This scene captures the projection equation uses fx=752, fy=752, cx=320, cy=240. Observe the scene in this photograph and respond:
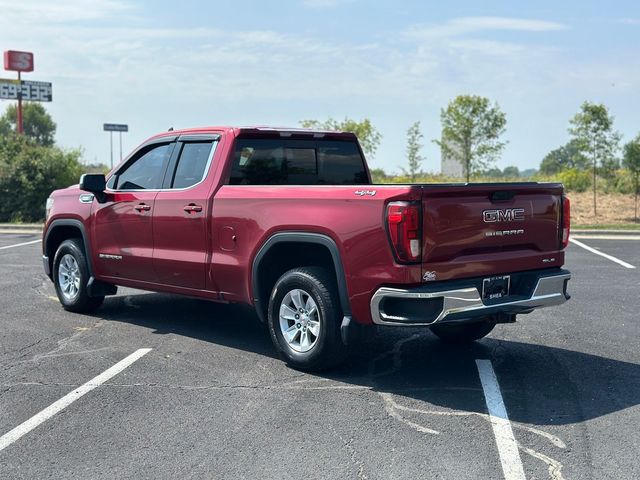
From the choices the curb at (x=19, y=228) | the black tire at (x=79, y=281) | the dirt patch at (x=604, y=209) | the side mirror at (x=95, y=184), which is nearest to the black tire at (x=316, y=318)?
the side mirror at (x=95, y=184)

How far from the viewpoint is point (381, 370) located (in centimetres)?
601

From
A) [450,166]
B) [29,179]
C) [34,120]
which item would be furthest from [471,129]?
[34,120]

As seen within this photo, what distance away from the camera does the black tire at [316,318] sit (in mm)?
5637

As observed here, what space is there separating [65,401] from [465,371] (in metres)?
3.01

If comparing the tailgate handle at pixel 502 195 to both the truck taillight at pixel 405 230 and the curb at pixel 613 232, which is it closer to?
the truck taillight at pixel 405 230

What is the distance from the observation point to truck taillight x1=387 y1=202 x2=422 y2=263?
509 cm

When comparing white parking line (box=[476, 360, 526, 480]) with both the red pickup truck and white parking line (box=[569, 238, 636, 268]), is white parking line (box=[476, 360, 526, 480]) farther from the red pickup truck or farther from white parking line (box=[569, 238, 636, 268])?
white parking line (box=[569, 238, 636, 268])

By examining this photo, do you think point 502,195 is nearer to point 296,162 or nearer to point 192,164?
point 296,162

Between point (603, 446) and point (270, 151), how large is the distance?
3881mm

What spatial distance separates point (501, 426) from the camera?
466cm

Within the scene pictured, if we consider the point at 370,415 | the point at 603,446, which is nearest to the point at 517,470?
the point at 603,446

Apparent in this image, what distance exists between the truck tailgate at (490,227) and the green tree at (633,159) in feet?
55.8

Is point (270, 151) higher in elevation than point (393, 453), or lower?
higher

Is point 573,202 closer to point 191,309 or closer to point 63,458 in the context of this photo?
point 191,309
